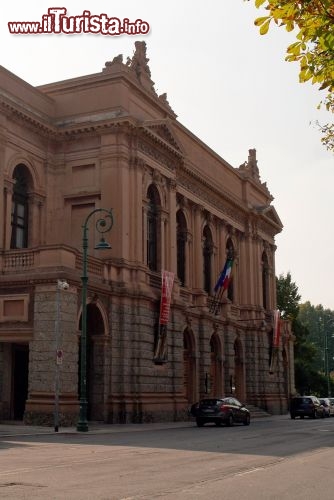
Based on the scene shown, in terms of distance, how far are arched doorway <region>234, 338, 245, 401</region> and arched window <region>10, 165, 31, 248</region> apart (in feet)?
69.4

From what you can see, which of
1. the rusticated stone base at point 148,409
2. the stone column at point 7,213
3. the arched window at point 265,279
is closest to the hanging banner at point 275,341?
the arched window at point 265,279

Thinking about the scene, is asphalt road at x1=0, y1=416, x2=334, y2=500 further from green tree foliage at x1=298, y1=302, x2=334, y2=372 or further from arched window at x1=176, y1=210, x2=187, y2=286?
green tree foliage at x1=298, y1=302, x2=334, y2=372

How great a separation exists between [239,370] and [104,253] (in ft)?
69.6

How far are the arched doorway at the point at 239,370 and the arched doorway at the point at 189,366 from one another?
8.96 metres

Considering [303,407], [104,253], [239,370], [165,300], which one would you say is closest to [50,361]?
[104,253]

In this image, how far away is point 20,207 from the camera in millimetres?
37438

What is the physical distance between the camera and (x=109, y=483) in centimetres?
1228

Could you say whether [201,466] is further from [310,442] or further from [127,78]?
[127,78]

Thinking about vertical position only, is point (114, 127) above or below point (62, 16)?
below

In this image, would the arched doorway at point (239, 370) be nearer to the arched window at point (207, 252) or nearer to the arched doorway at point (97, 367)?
the arched window at point (207, 252)

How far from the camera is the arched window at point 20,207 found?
36719mm

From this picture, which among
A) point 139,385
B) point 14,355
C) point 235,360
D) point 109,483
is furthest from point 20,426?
point 235,360

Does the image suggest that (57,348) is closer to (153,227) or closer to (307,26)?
(153,227)

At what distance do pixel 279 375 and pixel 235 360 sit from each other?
749cm
